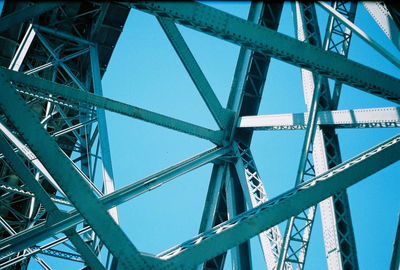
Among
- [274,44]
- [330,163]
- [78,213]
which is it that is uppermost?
[330,163]

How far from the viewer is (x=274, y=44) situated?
5074mm

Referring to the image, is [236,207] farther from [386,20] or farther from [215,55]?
[215,55]

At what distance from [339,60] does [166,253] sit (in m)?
3.09

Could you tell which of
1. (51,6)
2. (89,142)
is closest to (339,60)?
(51,6)

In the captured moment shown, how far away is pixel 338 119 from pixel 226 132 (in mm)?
3410

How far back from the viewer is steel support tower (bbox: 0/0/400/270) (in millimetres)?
4504

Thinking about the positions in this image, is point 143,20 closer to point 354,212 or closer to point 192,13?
point 354,212

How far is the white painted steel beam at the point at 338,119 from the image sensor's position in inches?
269

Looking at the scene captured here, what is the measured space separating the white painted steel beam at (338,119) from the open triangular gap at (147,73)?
22.0 meters

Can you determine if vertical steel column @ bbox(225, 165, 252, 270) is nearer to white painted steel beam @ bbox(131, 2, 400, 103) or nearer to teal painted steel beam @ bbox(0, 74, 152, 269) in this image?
white painted steel beam @ bbox(131, 2, 400, 103)

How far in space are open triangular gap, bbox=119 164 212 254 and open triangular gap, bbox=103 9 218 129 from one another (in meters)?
6.04

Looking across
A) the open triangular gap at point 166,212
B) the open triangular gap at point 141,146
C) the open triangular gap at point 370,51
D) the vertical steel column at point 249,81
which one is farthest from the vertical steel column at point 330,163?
the open triangular gap at point 166,212

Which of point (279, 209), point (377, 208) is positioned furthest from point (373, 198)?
point (279, 209)

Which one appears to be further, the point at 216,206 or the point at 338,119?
the point at 216,206
